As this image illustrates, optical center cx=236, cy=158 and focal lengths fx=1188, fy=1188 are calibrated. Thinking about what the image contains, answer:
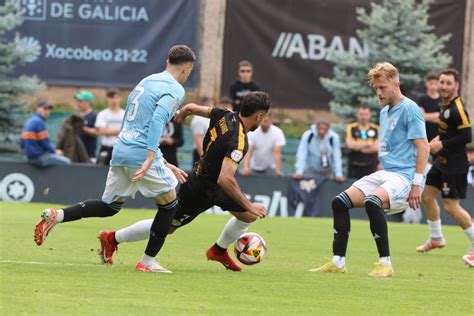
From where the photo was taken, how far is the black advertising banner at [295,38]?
2867 centimetres

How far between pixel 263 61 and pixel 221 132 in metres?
17.9

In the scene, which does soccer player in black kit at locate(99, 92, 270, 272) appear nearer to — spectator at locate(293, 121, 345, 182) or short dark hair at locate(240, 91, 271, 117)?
short dark hair at locate(240, 91, 271, 117)

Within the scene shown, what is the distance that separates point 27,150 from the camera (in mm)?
21469

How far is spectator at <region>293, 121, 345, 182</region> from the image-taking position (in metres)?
22.2

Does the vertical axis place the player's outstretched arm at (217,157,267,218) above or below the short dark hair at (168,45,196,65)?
below

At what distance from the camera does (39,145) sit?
21.5 metres

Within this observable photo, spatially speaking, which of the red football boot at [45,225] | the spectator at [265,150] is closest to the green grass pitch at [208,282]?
the red football boot at [45,225]

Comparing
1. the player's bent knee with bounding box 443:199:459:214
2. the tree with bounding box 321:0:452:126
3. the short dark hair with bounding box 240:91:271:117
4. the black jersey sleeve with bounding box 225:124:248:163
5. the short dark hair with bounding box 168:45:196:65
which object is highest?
the tree with bounding box 321:0:452:126

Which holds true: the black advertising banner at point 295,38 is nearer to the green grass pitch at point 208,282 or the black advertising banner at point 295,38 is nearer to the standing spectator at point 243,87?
the standing spectator at point 243,87

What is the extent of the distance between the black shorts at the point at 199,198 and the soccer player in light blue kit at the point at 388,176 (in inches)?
41.8

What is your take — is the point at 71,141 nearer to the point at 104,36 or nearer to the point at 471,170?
the point at 104,36

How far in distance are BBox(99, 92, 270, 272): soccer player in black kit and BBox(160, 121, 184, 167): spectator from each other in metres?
10.7

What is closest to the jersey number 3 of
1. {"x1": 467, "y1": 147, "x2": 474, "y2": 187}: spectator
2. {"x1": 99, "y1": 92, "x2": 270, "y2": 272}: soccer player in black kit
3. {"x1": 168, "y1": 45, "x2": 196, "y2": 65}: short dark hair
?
{"x1": 168, "y1": 45, "x2": 196, "y2": 65}: short dark hair

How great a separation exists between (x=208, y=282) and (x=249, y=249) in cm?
140
